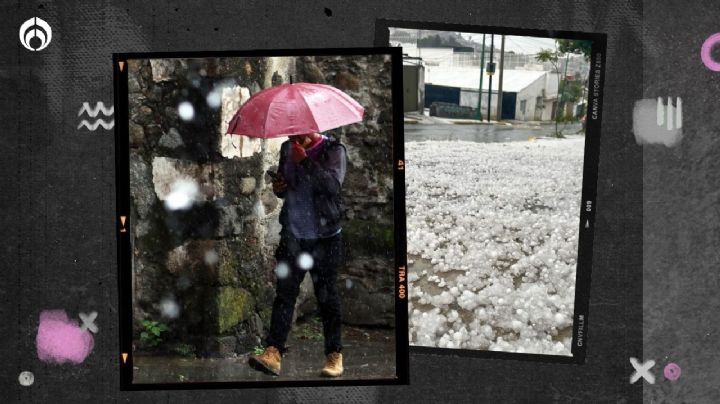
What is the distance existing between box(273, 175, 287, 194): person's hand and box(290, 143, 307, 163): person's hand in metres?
0.08

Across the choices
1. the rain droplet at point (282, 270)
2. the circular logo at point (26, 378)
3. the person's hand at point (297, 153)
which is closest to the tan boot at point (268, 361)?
the rain droplet at point (282, 270)

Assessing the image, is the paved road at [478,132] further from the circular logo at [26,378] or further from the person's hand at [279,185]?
the circular logo at [26,378]

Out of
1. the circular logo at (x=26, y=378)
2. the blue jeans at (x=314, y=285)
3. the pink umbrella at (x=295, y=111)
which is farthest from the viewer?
the circular logo at (x=26, y=378)

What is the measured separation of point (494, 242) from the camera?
2627 mm

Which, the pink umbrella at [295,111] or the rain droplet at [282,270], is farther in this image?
the rain droplet at [282,270]

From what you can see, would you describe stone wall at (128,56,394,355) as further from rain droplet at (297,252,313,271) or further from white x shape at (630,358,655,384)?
white x shape at (630,358,655,384)

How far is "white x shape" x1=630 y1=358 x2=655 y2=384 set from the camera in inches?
104

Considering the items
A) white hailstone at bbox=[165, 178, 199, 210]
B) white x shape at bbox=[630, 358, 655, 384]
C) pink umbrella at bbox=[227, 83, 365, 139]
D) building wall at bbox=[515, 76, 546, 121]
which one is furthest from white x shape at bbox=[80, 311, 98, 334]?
white x shape at bbox=[630, 358, 655, 384]

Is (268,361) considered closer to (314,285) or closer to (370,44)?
(314,285)

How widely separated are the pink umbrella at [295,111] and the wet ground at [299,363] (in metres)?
0.71

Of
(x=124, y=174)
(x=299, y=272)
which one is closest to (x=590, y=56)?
(x=299, y=272)

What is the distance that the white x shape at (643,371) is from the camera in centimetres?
264

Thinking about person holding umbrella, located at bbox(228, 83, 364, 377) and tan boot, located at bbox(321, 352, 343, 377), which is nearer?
person holding umbrella, located at bbox(228, 83, 364, 377)

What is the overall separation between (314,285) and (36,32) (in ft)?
4.44
